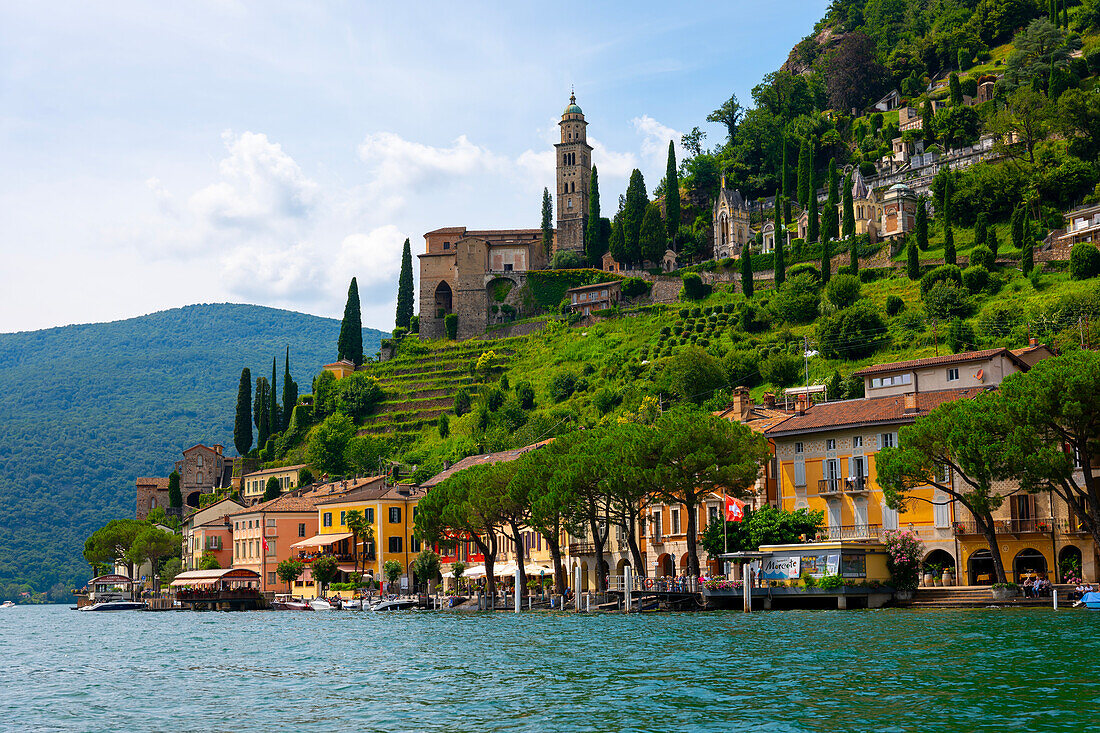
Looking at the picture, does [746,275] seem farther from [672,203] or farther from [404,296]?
[404,296]

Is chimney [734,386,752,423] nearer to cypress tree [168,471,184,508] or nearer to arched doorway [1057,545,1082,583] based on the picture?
arched doorway [1057,545,1082,583]

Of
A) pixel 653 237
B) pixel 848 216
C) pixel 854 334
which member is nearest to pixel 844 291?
pixel 854 334

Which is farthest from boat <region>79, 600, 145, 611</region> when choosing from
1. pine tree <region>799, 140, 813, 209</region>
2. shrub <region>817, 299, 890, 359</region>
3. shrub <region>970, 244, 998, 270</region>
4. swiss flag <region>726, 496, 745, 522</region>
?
pine tree <region>799, 140, 813, 209</region>

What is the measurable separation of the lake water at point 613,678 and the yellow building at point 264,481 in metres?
83.3

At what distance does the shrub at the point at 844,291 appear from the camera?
117 m

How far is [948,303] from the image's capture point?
10581cm

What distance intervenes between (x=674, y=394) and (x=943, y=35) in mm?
85962

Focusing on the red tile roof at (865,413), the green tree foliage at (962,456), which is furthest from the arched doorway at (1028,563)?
the red tile roof at (865,413)

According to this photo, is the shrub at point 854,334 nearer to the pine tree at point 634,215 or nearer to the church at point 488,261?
the pine tree at point 634,215

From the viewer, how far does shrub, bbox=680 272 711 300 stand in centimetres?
14075

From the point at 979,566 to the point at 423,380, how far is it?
3878 inches

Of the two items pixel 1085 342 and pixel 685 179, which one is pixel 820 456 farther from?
pixel 685 179

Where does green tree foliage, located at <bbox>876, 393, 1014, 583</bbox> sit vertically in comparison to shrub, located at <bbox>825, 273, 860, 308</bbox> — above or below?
below

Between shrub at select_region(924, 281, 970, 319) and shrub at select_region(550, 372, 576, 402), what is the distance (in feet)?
133
